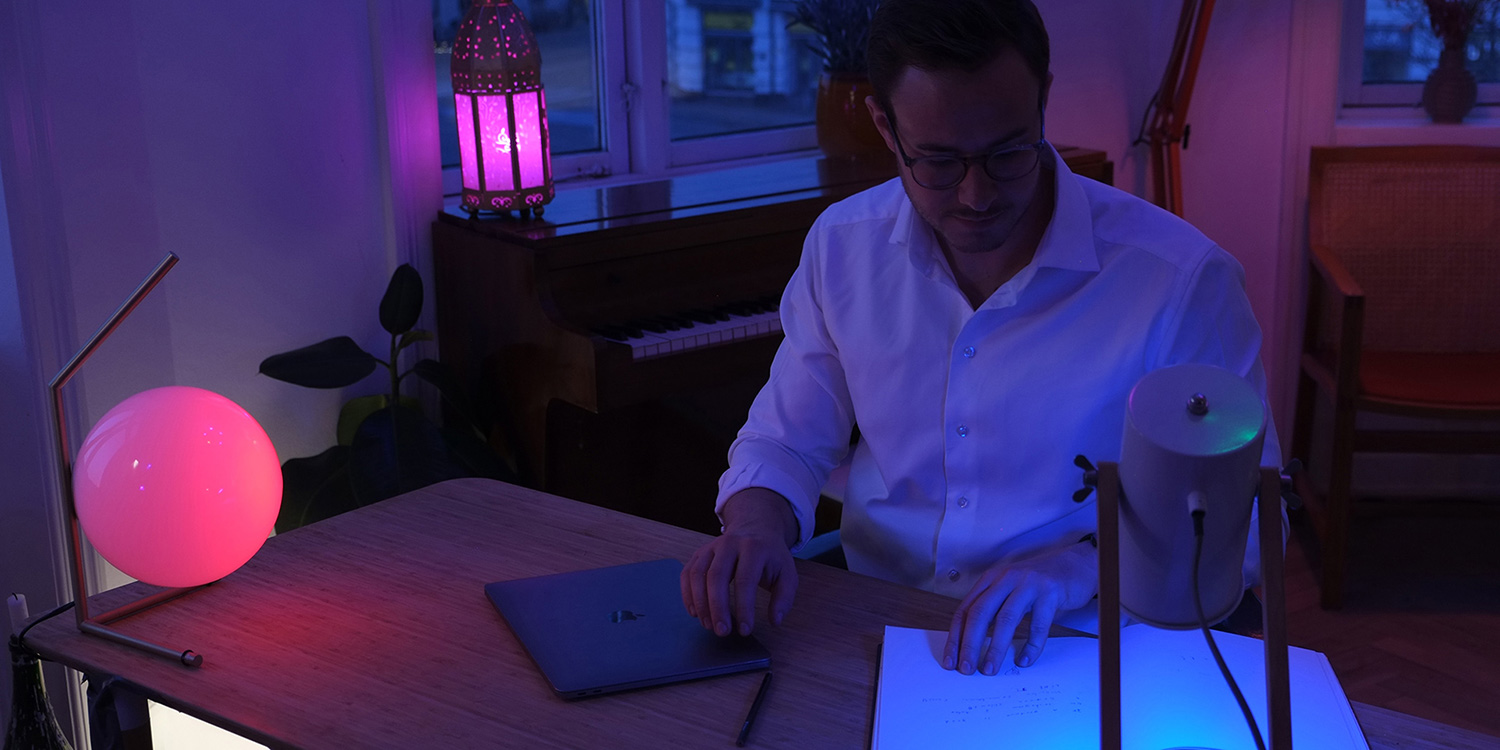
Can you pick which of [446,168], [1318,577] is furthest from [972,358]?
[1318,577]

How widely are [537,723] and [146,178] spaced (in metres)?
1.66

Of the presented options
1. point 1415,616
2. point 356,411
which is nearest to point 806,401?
point 356,411

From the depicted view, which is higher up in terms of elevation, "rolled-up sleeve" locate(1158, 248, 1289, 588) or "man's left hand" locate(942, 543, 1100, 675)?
"rolled-up sleeve" locate(1158, 248, 1289, 588)

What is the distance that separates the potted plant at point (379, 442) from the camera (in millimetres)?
2430

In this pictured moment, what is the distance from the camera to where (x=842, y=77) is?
129 inches

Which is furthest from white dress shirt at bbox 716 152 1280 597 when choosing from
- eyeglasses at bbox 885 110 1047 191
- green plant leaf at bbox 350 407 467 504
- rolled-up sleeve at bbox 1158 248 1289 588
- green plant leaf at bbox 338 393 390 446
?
green plant leaf at bbox 338 393 390 446

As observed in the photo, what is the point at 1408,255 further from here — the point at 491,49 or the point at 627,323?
the point at 491,49

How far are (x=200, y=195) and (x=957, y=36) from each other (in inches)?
65.8

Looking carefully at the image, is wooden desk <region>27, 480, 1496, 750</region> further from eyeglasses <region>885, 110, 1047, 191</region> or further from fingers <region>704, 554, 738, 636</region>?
eyeglasses <region>885, 110, 1047, 191</region>

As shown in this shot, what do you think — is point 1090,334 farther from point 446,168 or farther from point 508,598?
point 446,168

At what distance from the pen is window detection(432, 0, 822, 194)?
212 cm

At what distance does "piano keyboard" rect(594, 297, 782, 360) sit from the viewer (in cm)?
256

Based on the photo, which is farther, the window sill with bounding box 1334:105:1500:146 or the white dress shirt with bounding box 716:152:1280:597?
the window sill with bounding box 1334:105:1500:146

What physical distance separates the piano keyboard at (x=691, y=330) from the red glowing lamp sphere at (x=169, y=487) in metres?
1.25
